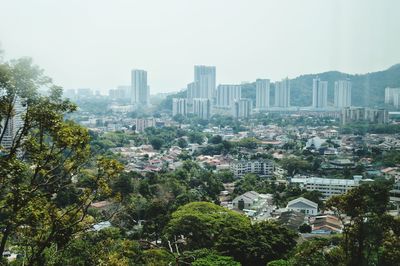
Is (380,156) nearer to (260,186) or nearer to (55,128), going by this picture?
(260,186)

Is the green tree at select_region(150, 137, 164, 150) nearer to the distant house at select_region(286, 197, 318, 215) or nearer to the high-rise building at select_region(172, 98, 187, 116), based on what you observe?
the distant house at select_region(286, 197, 318, 215)

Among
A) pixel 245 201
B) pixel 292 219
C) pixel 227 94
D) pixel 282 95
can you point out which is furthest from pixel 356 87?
pixel 292 219

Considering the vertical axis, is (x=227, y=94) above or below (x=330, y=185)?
above

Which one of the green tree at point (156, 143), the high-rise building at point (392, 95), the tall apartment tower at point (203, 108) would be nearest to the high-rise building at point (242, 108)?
Answer: the tall apartment tower at point (203, 108)

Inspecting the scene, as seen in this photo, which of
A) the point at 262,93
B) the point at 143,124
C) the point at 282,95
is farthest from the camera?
the point at 262,93

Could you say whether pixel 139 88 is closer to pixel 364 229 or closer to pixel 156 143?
pixel 156 143

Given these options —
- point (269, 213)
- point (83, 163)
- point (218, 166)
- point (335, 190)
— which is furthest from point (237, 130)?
point (83, 163)
